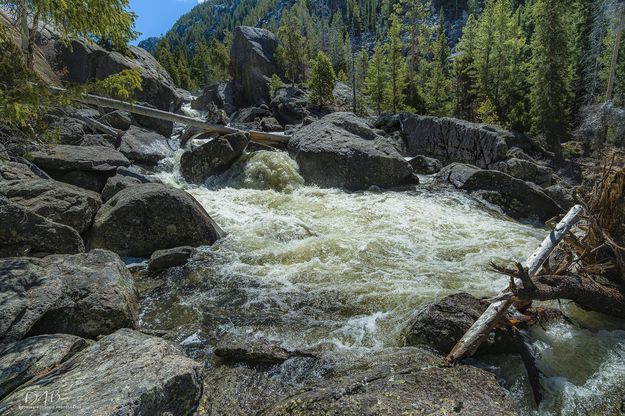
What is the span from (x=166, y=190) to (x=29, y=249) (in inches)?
138

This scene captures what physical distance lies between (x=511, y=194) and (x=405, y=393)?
A: 13.3m

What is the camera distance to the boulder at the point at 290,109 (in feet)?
140

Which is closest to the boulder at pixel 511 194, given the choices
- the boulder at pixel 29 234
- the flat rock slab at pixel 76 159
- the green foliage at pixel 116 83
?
the green foliage at pixel 116 83

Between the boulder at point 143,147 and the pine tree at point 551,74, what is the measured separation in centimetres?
2812

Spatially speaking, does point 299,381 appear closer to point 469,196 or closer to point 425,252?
point 425,252

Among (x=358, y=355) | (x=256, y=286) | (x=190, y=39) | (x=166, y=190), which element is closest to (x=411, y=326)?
(x=358, y=355)

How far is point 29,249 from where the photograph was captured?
24.7ft

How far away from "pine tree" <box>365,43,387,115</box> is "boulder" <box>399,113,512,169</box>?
12.7 m

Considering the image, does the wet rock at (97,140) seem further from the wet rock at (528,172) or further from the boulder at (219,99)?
the boulder at (219,99)

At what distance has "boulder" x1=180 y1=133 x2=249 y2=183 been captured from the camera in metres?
17.7

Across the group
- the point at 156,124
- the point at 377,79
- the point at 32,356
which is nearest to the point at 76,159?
the point at 32,356

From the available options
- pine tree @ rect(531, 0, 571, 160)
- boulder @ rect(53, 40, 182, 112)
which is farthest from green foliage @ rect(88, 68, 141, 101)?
pine tree @ rect(531, 0, 571, 160)

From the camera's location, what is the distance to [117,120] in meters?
20.3

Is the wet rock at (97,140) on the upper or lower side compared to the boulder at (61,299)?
upper
